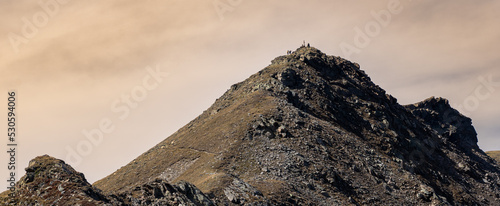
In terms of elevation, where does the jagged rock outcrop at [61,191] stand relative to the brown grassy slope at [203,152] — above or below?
below

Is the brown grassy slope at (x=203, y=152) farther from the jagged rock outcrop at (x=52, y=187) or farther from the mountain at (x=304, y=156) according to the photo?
the jagged rock outcrop at (x=52, y=187)

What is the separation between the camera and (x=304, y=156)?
9875 centimetres

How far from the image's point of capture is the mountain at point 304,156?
8269 cm

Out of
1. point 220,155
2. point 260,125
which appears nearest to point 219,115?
point 260,125

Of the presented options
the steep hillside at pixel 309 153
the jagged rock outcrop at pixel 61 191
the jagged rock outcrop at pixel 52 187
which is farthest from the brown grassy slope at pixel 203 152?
the jagged rock outcrop at pixel 52 187

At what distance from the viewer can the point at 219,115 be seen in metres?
125

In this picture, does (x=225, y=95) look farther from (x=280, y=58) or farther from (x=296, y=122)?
(x=296, y=122)

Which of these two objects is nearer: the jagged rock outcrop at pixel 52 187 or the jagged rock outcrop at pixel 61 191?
the jagged rock outcrop at pixel 52 187

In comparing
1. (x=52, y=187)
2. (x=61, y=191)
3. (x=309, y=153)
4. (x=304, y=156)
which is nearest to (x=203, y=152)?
(x=304, y=156)

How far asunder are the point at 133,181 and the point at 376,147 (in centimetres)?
6462

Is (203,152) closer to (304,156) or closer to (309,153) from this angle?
(304,156)

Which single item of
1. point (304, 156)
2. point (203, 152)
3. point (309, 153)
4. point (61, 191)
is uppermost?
point (203, 152)

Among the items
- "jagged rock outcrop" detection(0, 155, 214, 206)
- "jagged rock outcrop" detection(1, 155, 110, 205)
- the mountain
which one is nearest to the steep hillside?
the mountain

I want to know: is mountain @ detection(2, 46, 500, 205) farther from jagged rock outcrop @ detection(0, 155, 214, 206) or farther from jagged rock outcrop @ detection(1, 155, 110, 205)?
jagged rock outcrop @ detection(1, 155, 110, 205)
